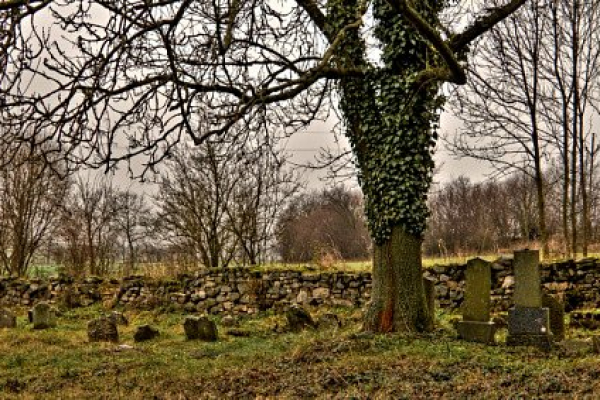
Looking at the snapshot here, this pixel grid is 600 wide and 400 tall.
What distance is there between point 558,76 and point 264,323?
1091 cm

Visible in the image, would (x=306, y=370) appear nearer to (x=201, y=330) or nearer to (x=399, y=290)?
(x=399, y=290)

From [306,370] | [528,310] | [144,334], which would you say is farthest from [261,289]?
[306,370]

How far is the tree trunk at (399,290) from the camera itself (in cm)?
951

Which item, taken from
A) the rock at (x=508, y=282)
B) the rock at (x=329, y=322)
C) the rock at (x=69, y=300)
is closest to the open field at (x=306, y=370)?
the rock at (x=329, y=322)

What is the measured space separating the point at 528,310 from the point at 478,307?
0.79 meters

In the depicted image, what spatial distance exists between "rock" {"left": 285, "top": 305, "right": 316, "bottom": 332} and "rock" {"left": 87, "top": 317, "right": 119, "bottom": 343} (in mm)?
3533

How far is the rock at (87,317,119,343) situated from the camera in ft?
38.4

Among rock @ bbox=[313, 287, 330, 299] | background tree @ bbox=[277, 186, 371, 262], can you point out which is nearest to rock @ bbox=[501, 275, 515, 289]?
rock @ bbox=[313, 287, 330, 299]

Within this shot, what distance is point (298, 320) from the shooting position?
12.4 m

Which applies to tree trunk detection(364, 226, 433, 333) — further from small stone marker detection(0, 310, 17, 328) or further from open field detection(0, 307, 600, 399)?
small stone marker detection(0, 310, 17, 328)

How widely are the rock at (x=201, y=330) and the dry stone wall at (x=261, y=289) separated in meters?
4.33

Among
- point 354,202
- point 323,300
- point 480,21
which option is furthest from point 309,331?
point 354,202

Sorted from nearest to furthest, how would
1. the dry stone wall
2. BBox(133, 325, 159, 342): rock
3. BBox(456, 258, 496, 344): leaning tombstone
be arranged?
BBox(456, 258, 496, 344): leaning tombstone, BBox(133, 325, 159, 342): rock, the dry stone wall

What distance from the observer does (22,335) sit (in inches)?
486
